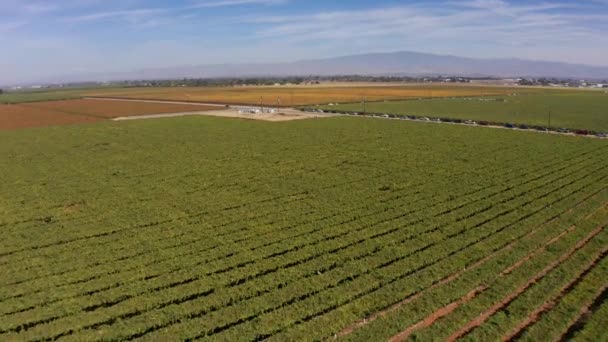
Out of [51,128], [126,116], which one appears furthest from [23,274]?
[126,116]

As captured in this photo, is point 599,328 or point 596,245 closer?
point 599,328

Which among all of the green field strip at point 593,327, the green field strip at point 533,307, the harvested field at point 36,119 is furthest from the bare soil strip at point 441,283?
the harvested field at point 36,119

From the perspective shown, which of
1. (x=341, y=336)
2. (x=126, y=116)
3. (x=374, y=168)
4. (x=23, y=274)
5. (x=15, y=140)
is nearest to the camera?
(x=341, y=336)

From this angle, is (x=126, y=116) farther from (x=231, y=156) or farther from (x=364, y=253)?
(x=364, y=253)

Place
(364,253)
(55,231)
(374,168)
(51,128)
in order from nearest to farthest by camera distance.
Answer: (364,253) → (55,231) → (374,168) → (51,128)

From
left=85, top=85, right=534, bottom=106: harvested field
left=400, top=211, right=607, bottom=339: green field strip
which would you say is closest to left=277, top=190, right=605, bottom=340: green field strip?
left=400, top=211, right=607, bottom=339: green field strip

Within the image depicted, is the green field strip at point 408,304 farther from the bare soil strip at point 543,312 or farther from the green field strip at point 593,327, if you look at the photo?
the green field strip at point 593,327

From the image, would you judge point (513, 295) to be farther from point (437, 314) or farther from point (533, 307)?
point (437, 314)
